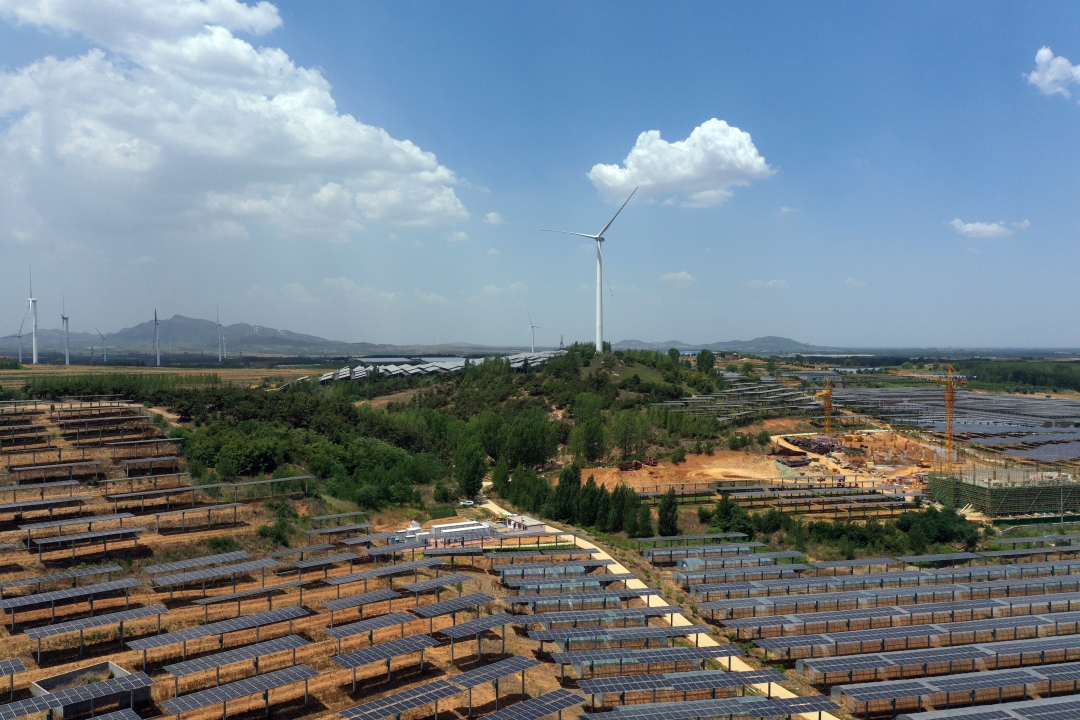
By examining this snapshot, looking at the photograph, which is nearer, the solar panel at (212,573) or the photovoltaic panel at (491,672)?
the photovoltaic panel at (491,672)

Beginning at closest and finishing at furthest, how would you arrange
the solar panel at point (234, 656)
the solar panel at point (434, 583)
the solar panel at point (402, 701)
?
the solar panel at point (402, 701)
the solar panel at point (234, 656)
the solar panel at point (434, 583)

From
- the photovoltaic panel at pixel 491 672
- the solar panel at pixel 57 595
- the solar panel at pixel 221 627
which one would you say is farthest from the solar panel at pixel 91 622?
the photovoltaic panel at pixel 491 672

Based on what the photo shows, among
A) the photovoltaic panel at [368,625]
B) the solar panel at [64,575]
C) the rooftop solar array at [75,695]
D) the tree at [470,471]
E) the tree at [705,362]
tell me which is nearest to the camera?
the rooftop solar array at [75,695]

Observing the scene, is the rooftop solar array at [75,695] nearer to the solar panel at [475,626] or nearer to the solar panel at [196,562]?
the solar panel at [475,626]

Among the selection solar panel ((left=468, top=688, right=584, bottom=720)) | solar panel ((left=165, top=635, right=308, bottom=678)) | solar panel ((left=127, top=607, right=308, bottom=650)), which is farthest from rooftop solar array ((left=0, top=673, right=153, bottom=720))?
solar panel ((left=468, top=688, right=584, bottom=720))

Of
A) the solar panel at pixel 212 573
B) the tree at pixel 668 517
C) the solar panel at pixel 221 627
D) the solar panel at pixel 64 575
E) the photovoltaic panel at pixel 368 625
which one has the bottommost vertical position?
the tree at pixel 668 517

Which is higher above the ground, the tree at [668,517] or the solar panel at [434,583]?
the solar panel at [434,583]

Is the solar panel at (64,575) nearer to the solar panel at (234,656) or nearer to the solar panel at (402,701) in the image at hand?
the solar panel at (234,656)

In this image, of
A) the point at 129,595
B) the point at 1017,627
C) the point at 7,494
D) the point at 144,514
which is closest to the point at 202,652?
the point at 129,595

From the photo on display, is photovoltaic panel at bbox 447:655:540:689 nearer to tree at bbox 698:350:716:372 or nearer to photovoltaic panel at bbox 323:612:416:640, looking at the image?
photovoltaic panel at bbox 323:612:416:640
